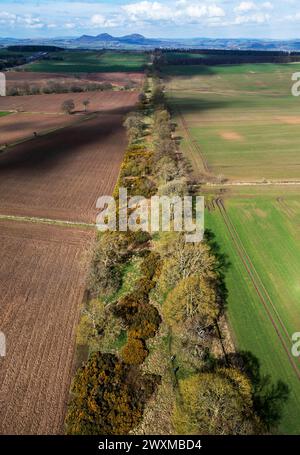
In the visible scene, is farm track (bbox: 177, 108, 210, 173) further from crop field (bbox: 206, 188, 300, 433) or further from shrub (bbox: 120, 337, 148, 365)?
shrub (bbox: 120, 337, 148, 365)

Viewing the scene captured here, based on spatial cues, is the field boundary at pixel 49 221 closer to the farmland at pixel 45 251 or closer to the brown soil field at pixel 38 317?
the farmland at pixel 45 251

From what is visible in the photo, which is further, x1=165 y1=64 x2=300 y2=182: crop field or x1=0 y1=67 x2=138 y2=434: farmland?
x1=165 y1=64 x2=300 y2=182: crop field

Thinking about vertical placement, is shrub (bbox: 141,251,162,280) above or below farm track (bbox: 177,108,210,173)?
below

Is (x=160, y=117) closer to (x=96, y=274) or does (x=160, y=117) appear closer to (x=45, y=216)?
(x=45, y=216)

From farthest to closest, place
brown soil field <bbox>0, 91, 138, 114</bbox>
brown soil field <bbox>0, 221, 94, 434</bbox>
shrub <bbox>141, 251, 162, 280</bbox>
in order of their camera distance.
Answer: brown soil field <bbox>0, 91, 138, 114</bbox> → shrub <bbox>141, 251, 162, 280</bbox> → brown soil field <bbox>0, 221, 94, 434</bbox>

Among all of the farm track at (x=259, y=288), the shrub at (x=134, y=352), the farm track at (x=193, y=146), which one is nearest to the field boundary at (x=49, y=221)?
the farm track at (x=259, y=288)

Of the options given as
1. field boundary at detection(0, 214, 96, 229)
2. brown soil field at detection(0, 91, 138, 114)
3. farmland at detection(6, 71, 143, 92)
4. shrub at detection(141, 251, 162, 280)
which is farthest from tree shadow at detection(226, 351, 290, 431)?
farmland at detection(6, 71, 143, 92)

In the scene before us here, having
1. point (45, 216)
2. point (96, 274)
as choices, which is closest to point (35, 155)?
point (45, 216)
